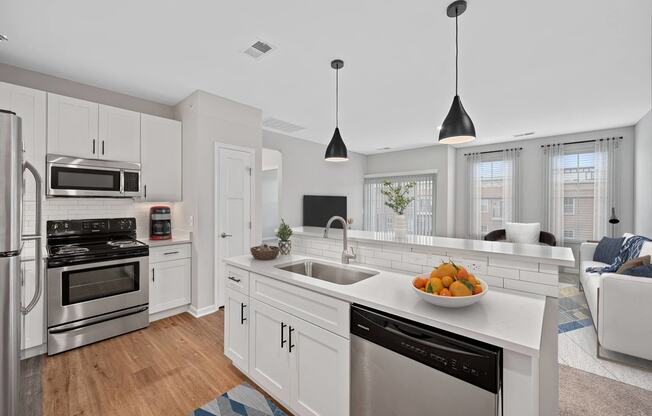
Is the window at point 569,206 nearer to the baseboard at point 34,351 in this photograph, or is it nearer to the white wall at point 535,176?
the white wall at point 535,176

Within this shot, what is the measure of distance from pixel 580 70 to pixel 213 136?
3.88 m

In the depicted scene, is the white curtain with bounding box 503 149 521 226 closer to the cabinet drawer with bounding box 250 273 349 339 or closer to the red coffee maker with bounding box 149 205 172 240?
the cabinet drawer with bounding box 250 273 349 339

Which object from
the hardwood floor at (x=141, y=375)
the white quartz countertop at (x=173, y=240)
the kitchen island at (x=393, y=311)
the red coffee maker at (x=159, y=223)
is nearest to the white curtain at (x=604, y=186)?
the kitchen island at (x=393, y=311)

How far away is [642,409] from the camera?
1887 millimetres

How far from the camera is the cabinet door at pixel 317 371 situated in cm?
146

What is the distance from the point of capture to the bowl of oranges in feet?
3.99

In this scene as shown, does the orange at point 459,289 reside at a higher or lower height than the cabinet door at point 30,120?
lower

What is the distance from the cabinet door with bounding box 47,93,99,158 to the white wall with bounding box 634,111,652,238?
6720 millimetres

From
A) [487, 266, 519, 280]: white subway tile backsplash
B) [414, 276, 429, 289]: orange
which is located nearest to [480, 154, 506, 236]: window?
[487, 266, 519, 280]: white subway tile backsplash

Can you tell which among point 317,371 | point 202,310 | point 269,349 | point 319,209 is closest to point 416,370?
point 317,371

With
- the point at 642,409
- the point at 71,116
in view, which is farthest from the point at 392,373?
the point at 71,116

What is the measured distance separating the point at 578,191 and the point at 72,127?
7462mm

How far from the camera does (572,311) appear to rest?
11.5ft

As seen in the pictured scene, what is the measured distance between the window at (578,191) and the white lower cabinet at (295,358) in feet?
19.0
